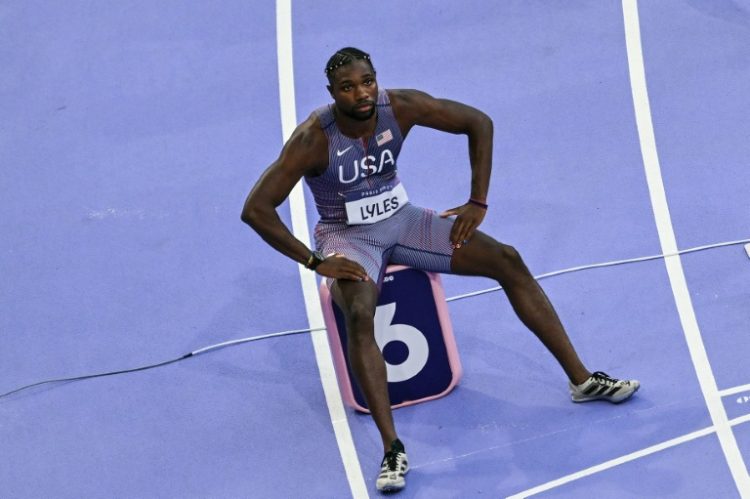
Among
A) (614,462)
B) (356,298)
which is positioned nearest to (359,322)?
(356,298)

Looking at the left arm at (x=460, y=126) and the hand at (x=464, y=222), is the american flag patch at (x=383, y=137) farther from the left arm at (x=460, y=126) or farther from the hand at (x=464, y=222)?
the hand at (x=464, y=222)

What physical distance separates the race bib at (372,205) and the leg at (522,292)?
1.29ft

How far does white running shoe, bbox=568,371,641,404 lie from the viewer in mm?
5977

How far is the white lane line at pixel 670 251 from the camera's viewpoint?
5656mm

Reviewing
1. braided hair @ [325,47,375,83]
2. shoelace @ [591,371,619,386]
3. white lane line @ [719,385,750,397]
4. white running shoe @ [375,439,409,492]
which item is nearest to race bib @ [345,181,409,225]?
braided hair @ [325,47,375,83]

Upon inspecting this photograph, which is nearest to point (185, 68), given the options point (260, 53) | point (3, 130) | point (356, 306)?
point (260, 53)

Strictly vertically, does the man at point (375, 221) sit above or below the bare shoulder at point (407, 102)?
below

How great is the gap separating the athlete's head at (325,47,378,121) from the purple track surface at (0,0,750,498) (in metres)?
1.48

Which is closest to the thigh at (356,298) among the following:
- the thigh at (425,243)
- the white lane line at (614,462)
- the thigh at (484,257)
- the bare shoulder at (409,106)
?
the thigh at (425,243)

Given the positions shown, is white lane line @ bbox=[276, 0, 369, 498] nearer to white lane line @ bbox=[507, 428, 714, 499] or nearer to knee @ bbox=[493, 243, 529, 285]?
white lane line @ bbox=[507, 428, 714, 499]

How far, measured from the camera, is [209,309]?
276 inches

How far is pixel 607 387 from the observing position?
19.6ft

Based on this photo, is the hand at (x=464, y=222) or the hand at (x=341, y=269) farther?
the hand at (x=464, y=222)

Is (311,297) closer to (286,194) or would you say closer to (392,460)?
(286,194)
